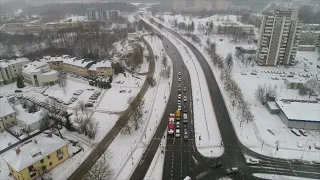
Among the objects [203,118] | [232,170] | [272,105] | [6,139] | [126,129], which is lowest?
[6,139]

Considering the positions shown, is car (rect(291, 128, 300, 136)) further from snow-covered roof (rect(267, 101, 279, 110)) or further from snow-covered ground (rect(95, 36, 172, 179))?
snow-covered ground (rect(95, 36, 172, 179))

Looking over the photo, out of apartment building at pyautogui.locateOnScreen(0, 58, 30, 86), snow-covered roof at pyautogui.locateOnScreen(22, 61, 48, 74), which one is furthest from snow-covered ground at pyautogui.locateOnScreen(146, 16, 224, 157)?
apartment building at pyautogui.locateOnScreen(0, 58, 30, 86)

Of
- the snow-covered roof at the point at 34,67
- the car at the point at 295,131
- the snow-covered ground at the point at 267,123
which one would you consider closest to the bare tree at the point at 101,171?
the snow-covered ground at the point at 267,123

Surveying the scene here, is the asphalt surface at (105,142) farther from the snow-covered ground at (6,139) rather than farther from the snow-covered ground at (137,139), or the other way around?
the snow-covered ground at (6,139)

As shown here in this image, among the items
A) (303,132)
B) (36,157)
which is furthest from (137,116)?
(303,132)

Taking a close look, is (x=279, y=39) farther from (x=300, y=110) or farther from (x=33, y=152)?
(x=33, y=152)

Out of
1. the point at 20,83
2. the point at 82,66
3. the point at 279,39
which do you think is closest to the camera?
the point at 20,83

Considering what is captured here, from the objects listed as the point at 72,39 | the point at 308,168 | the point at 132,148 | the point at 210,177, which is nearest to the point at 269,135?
the point at 308,168
